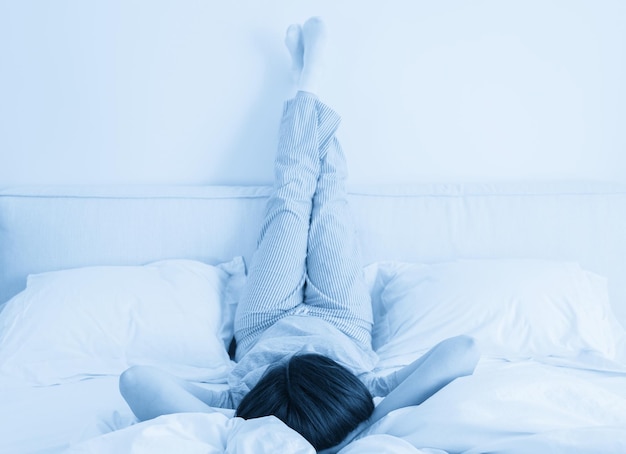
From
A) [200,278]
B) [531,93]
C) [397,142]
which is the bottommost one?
[200,278]

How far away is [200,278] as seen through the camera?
148 centimetres

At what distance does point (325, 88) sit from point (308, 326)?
0.80 meters

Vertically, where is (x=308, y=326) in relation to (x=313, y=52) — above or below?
below

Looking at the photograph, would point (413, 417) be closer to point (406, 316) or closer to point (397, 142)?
point (406, 316)

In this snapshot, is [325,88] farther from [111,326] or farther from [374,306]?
[111,326]

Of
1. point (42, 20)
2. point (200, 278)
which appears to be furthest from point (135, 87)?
point (200, 278)

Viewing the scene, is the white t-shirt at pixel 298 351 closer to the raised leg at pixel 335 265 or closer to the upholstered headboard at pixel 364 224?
the raised leg at pixel 335 265

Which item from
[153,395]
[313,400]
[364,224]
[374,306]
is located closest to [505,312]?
[374,306]

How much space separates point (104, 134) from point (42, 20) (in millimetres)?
388

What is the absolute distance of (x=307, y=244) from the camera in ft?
4.92

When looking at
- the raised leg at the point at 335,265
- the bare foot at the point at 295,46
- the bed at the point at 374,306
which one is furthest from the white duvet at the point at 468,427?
the bare foot at the point at 295,46

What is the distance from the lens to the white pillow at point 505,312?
1.29 metres

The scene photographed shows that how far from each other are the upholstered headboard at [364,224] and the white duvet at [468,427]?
Result: 0.68m

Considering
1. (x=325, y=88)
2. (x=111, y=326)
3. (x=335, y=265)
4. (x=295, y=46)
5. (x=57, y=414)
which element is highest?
(x=295, y=46)
